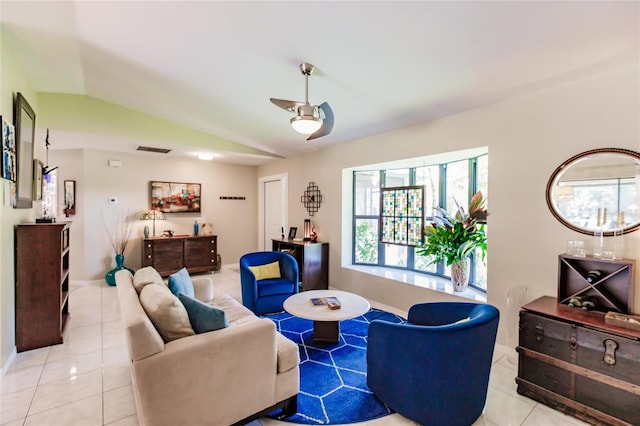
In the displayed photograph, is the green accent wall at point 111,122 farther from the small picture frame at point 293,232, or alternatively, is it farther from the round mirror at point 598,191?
the round mirror at point 598,191

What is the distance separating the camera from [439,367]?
1.79m

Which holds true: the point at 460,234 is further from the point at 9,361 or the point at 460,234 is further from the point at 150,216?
the point at 150,216

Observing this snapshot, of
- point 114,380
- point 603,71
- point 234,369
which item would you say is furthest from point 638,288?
point 114,380

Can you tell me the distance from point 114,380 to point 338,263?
10.5 feet

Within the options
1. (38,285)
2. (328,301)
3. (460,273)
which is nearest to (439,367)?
(328,301)

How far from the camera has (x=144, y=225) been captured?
5793mm

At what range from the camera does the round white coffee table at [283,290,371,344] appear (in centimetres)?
269

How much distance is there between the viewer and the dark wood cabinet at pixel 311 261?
4.68 m

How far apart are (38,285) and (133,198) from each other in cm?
306

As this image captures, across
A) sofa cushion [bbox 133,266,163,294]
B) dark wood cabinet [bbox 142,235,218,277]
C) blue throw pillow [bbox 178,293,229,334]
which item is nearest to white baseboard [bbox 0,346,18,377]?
sofa cushion [bbox 133,266,163,294]

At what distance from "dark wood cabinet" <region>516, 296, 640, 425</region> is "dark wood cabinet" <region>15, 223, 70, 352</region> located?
4393mm

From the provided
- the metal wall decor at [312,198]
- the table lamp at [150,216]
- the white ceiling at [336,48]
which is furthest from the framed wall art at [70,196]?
the metal wall decor at [312,198]

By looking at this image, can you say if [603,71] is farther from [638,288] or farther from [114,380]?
[114,380]

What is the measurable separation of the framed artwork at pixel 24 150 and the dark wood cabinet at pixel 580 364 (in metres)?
4.71
